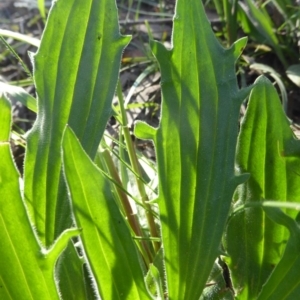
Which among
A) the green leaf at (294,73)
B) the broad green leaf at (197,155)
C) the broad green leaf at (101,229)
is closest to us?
the broad green leaf at (101,229)

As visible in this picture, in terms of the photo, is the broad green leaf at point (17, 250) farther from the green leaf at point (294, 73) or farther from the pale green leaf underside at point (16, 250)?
the green leaf at point (294, 73)

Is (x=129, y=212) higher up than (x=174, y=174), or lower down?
lower down

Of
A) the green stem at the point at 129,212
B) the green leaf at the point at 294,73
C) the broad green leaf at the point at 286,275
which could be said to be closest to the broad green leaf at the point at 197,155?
the broad green leaf at the point at 286,275

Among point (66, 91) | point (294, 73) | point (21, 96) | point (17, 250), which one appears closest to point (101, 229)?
point (17, 250)

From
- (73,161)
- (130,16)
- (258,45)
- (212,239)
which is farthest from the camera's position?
(130,16)

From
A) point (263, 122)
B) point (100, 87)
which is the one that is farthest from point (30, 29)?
point (263, 122)

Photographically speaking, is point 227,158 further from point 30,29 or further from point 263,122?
point 30,29

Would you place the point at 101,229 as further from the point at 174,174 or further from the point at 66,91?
the point at 66,91
